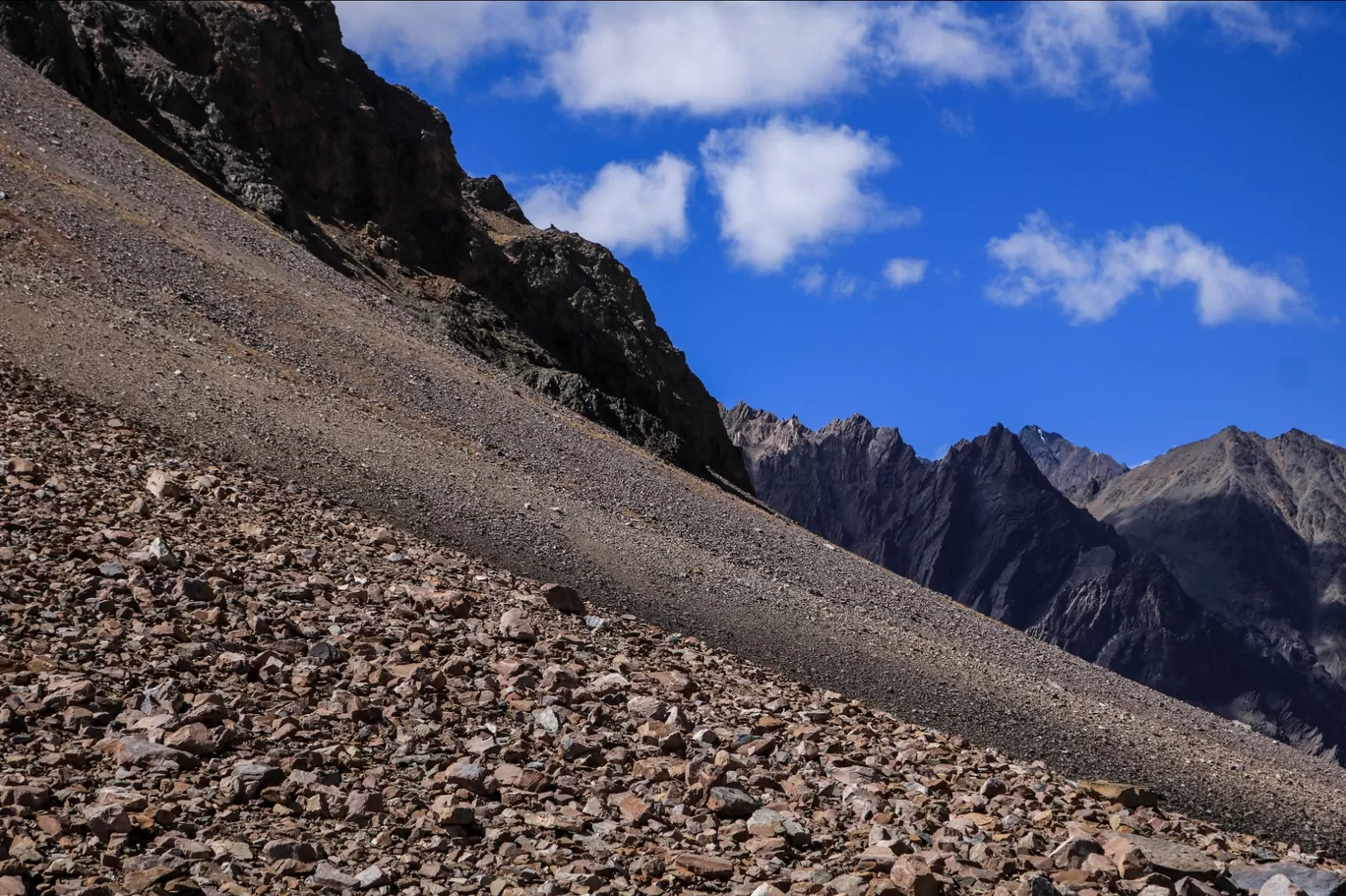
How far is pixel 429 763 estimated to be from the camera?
10.8m

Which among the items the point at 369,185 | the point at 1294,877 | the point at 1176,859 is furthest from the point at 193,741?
the point at 369,185

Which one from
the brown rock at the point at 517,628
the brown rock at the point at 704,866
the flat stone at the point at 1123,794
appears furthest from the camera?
the brown rock at the point at 517,628

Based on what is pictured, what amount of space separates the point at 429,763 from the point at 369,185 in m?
63.8

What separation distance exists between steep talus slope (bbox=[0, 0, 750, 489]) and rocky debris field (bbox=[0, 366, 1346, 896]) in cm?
4303

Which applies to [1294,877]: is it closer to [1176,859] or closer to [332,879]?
[1176,859]

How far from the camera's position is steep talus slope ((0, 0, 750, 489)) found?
55.9 meters

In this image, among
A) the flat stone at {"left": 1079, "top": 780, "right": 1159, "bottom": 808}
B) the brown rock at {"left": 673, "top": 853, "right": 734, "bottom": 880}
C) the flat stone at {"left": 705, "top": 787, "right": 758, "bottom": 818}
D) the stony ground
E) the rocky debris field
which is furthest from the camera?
the stony ground

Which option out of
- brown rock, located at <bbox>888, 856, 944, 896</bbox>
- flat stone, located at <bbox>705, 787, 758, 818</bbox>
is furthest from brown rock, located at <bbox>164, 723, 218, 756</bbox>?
brown rock, located at <bbox>888, 856, 944, 896</bbox>

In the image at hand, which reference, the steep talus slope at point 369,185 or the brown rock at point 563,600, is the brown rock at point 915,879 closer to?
the brown rock at point 563,600

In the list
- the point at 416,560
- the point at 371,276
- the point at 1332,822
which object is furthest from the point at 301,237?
the point at 1332,822

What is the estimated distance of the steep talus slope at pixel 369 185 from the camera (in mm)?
55875

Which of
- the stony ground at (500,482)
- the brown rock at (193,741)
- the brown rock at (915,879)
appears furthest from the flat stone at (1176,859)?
the stony ground at (500,482)

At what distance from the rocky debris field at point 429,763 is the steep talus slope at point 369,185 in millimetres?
43025

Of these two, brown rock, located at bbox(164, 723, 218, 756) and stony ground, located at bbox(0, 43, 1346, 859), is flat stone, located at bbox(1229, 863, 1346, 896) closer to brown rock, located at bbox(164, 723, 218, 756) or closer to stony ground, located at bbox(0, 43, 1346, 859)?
brown rock, located at bbox(164, 723, 218, 756)
